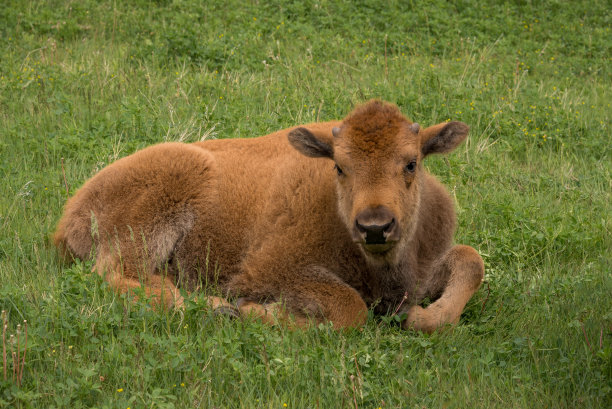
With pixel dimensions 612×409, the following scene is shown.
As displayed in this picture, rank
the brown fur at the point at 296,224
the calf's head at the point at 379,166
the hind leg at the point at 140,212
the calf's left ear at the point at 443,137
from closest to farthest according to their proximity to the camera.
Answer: the calf's head at the point at 379,166 → the brown fur at the point at 296,224 → the calf's left ear at the point at 443,137 → the hind leg at the point at 140,212

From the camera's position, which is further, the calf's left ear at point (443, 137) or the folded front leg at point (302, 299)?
the calf's left ear at point (443, 137)

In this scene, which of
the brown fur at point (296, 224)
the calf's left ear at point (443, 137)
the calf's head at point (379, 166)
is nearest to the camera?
the calf's head at point (379, 166)

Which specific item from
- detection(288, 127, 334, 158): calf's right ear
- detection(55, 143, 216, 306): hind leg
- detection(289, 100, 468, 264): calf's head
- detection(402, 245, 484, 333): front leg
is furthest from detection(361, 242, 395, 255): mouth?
detection(55, 143, 216, 306): hind leg

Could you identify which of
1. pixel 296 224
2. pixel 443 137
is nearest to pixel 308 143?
pixel 296 224

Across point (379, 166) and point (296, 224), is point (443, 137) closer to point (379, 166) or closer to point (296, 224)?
point (379, 166)

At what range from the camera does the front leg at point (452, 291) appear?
561cm

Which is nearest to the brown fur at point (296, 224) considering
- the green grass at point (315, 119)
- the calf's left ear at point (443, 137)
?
the calf's left ear at point (443, 137)

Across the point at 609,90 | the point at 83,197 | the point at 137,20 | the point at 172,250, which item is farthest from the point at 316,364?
the point at 137,20

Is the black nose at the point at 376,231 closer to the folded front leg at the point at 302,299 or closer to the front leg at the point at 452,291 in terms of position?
the folded front leg at the point at 302,299

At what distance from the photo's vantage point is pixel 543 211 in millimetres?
7871

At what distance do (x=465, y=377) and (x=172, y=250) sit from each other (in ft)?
9.63

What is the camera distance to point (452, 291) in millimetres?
5914

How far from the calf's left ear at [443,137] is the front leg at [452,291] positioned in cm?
89

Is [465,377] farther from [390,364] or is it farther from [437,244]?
[437,244]
